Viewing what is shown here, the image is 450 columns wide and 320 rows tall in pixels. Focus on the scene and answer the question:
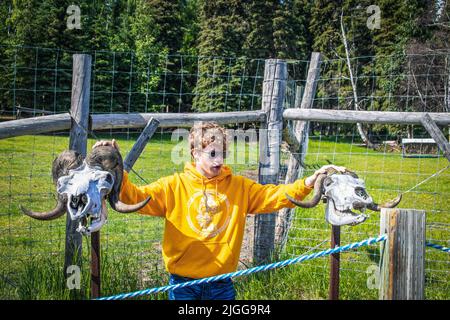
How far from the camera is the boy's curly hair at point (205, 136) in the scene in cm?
263

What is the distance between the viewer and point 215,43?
97.6 ft

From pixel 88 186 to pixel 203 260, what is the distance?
89 centimetres

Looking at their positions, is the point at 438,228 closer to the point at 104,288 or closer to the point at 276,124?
the point at 276,124

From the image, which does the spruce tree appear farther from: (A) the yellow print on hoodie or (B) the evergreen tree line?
(A) the yellow print on hoodie

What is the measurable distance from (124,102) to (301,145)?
20.1 m

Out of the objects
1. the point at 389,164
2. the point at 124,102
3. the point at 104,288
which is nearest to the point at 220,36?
the point at 124,102

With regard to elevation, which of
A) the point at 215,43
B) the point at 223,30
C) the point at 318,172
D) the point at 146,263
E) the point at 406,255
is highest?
the point at 223,30

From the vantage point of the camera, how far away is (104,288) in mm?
3223

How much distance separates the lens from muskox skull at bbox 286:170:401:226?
229 cm

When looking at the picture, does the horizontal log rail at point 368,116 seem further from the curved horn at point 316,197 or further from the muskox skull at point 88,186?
the muskox skull at point 88,186

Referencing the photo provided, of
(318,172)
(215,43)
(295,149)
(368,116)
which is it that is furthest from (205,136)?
(215,43)

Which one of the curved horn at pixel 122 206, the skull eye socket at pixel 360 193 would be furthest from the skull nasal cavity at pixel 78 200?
the skull eye socket at pixel 360 193

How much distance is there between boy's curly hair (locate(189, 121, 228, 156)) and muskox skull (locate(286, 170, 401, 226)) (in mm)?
642

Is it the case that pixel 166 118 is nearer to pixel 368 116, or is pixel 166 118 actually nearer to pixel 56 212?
pixel 56 212
